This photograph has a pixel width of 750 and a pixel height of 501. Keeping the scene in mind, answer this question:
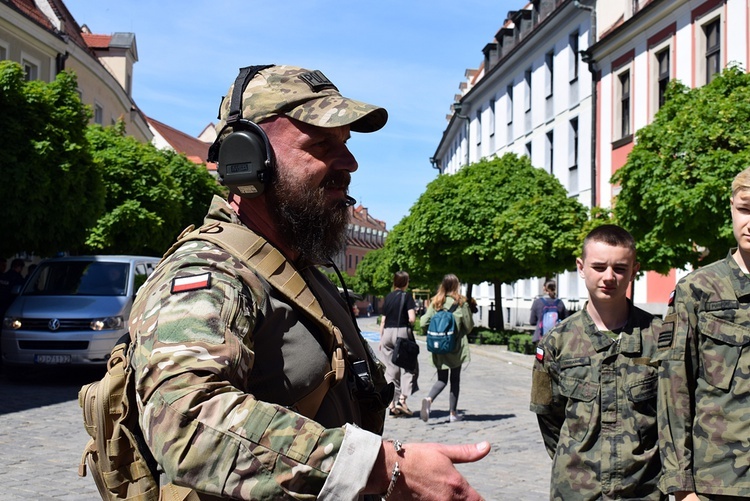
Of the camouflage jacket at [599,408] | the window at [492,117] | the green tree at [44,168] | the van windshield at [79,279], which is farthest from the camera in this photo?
the window at [492,117]

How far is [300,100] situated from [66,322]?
12.5 meters

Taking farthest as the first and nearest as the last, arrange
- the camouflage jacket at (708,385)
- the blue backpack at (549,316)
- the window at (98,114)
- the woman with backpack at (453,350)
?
the window at (98,114) → the blue backpack at (549,316) → the woman with backpack at (453,350) → the camouflage jacket at (708,385)

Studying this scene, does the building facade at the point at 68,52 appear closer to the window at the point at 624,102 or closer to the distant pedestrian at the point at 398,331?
the distant pedestrian at the point at 398,331

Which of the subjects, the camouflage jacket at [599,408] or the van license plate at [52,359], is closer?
the camouflage jacket at [599,408]

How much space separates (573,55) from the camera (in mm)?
36531

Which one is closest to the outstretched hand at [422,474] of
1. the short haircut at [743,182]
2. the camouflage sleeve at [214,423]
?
the camouflage sleeve at [214,423]

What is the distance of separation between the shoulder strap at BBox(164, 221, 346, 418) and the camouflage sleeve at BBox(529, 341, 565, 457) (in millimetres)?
2236

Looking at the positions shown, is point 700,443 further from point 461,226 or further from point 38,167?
point 461,226

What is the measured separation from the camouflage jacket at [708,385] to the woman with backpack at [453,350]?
795 centimetres

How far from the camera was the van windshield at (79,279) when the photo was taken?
14.4 metres

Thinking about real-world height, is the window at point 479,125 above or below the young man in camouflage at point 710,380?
above

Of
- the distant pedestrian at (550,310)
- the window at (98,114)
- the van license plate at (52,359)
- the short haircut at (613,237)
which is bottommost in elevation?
the van license plate at (52,359)

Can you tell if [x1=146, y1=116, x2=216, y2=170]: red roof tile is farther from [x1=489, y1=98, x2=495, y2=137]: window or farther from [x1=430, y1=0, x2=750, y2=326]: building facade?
[x1=430, y1=0, x2=750, y2=326]: building facade

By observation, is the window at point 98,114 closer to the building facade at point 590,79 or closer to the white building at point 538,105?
the building facade at point 590,79
